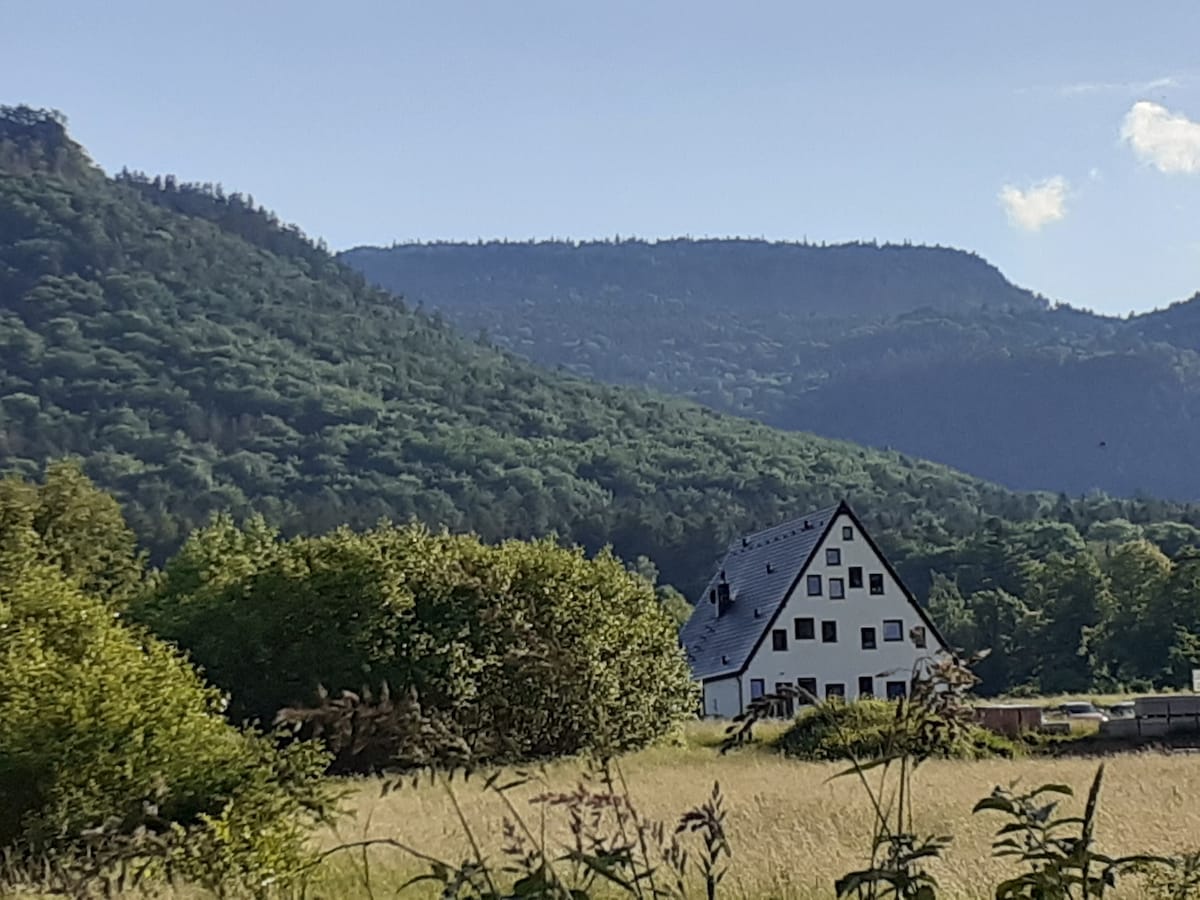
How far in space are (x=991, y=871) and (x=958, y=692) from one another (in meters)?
6.98

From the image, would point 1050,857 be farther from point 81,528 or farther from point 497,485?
point 497,485

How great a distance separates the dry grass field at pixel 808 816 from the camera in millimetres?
10586

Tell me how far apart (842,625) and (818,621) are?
42.4 inches

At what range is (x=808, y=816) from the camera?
1628 centimetres

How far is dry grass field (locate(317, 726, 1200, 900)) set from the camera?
34.7 ft

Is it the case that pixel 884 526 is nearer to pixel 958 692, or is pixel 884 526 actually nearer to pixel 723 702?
pixel 723 702

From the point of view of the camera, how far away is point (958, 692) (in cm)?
421

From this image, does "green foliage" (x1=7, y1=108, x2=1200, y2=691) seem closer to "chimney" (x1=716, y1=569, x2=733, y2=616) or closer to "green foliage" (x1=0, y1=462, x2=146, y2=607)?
"chimney" (x1=716, y1=569, x2=733, y2=616)

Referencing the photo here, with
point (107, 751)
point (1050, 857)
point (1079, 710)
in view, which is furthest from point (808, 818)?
point (1079, 710)

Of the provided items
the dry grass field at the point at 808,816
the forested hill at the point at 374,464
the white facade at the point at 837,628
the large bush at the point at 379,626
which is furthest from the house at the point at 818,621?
the forested hill at the point at 374,464

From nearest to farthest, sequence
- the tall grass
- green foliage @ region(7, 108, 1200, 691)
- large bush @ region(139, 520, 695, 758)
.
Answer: the tall grass
large bush @ region(139, 520, 695, 758)
green foliage @ region(7, 108, 1200, 691)

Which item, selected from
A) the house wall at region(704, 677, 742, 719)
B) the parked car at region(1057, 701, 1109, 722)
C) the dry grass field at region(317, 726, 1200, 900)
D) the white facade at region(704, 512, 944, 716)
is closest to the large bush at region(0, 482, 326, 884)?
the dry grass field at region(317, 726, 1200, 900)

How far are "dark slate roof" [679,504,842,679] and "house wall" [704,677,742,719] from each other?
44 centimetres

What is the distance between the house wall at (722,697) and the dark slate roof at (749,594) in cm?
44
